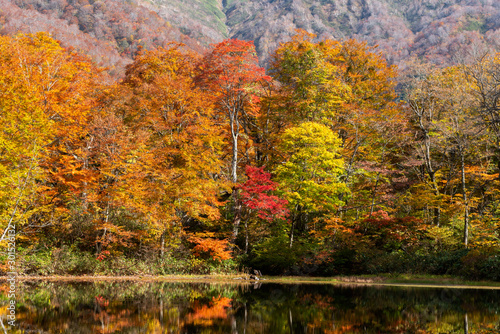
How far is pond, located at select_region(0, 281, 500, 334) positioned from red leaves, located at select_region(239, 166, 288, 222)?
26.5 ft

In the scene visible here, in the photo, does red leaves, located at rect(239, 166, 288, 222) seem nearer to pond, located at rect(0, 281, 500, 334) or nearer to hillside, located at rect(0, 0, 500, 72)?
pond, located at rect(0, 281, 500, 334)

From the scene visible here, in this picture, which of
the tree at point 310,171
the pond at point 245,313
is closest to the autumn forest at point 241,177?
the tree at point 310,171

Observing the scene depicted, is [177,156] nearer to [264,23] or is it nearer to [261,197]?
[261,197]

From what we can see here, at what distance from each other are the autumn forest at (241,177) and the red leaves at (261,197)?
0.13m

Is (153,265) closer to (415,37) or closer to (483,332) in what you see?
(483,332)

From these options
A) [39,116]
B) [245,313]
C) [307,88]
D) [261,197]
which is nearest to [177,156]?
[261,197]

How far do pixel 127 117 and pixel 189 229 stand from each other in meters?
8.96

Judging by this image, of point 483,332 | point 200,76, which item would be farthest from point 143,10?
point 483,332

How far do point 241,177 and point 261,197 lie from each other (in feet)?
24.6

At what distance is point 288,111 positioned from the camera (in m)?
28.2

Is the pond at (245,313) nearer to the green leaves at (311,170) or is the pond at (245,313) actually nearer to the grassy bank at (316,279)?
the grassy bank at (316,279)

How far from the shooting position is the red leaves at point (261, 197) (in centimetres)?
2248

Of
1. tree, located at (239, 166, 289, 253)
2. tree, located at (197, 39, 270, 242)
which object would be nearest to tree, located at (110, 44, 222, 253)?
tree, located at (197, 39, 270, 242)

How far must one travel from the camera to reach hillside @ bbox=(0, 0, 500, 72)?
7925 centimetres
